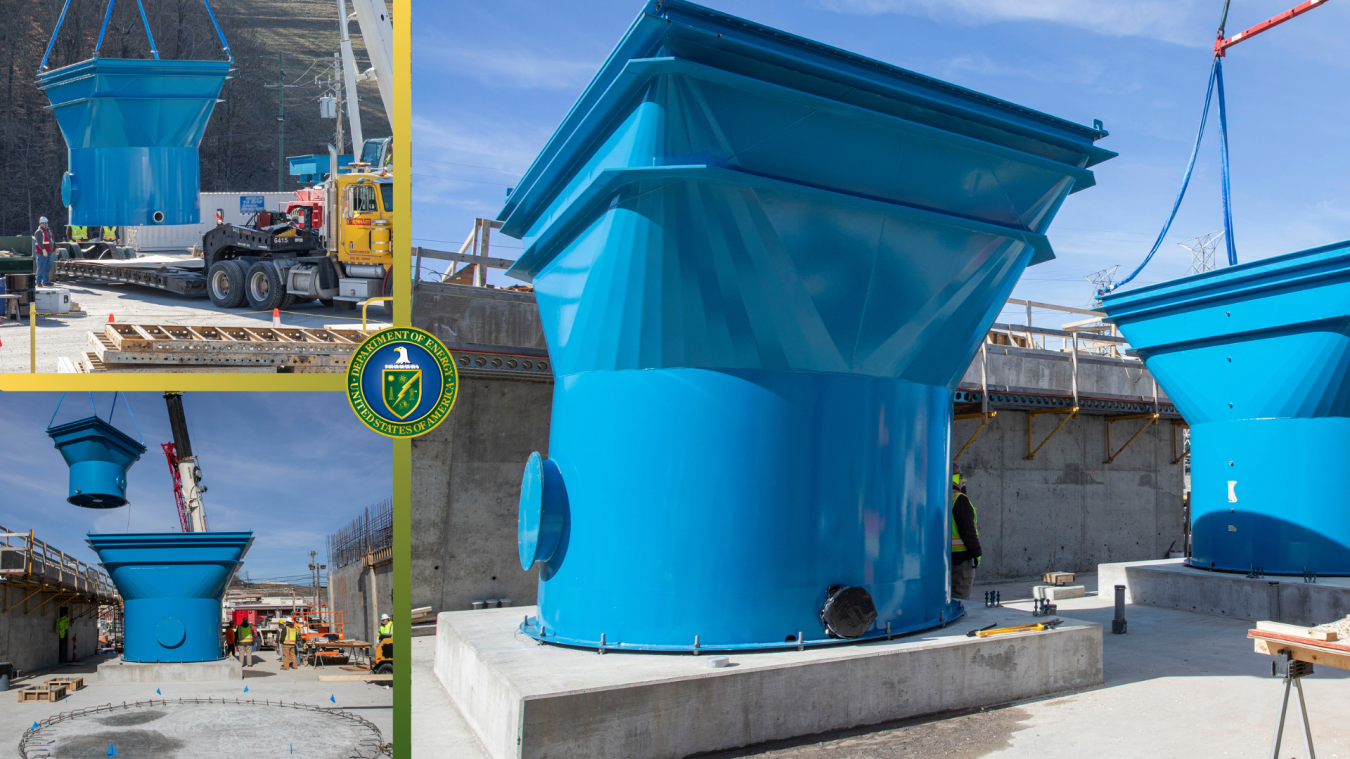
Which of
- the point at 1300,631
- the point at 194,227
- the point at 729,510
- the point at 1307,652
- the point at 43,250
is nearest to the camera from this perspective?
the point at 43,250

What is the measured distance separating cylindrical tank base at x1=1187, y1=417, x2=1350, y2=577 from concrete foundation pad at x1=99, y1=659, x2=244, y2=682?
538 inches

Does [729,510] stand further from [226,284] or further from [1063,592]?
[1063,592]

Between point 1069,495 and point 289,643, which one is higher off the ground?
point 289,643

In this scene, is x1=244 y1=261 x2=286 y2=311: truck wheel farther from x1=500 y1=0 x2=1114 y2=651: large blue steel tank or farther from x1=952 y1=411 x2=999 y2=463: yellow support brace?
x1=952 y1=411 x2=999 y2=463: yellow support brace

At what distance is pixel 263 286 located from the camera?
3.72 meters

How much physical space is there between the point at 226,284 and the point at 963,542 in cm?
907

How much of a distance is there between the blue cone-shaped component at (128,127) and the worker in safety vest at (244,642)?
6.47 feet

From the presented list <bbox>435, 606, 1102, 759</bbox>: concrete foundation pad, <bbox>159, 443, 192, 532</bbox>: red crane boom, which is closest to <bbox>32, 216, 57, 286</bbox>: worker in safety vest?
<bbox>159, 443, 192, 532</bbox>: red crane boom

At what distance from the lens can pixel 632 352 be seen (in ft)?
25.1

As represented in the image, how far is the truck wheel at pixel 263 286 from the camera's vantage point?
12.0 feet

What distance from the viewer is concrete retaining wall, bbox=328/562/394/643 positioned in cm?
Result: 433

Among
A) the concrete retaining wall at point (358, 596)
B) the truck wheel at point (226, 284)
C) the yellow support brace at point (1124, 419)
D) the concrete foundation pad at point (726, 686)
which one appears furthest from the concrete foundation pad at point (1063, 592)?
the truck wheel at point (226, 284)

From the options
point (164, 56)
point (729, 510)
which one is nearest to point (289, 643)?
point (164, 56)

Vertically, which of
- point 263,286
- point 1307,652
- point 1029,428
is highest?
point 263,286
